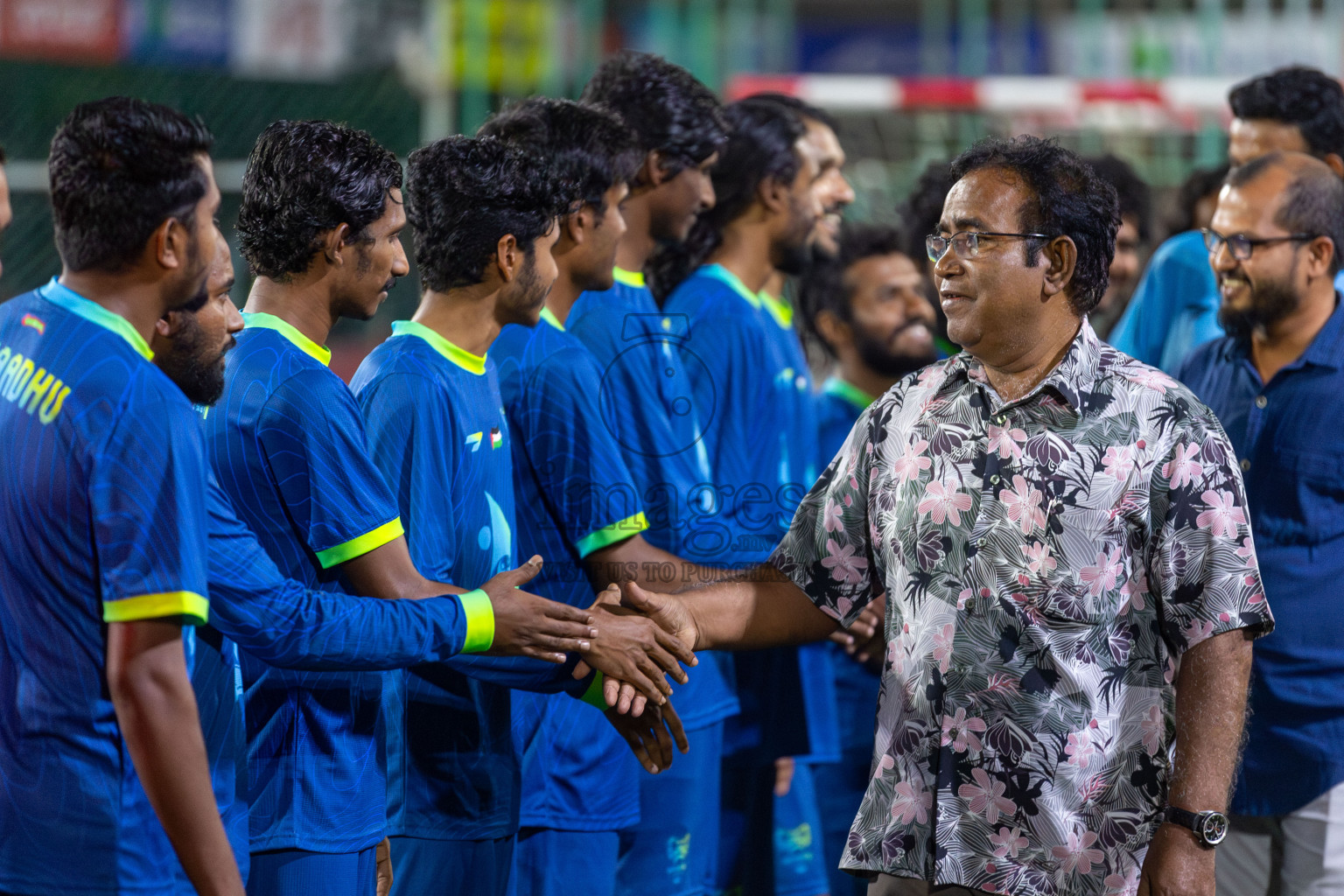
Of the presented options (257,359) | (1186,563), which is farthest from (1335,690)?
(257,359)

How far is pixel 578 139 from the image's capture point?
335 centimetres

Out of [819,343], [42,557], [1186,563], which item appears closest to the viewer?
[42,557]

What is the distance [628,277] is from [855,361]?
1379 millimetres

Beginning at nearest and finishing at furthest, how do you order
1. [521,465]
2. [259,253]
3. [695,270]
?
[259,253]
[521,465]
[695,270]

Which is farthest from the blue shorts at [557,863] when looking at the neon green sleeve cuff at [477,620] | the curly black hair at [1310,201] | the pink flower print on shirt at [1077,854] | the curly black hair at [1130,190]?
the curly black hair at [1130,190]

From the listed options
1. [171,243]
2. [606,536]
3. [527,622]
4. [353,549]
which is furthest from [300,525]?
[606,536]

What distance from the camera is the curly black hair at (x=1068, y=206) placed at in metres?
2.51

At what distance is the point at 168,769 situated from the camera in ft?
5.88

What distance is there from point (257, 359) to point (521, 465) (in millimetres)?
826

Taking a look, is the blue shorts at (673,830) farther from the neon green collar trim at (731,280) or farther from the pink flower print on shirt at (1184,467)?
the pink flower print on shirt at (1184,467)

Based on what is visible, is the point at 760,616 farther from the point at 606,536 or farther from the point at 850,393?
the point at 850,393

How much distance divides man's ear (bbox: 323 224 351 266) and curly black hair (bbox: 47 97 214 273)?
0.58 meters

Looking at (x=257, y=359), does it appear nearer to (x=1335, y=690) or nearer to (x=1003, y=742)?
(x=1003, y=742)

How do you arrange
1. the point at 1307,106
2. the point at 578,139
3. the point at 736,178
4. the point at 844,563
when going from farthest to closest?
the point at 1307,106 < the point at 736,178 < the point at 578,139 < the point at 844,563
